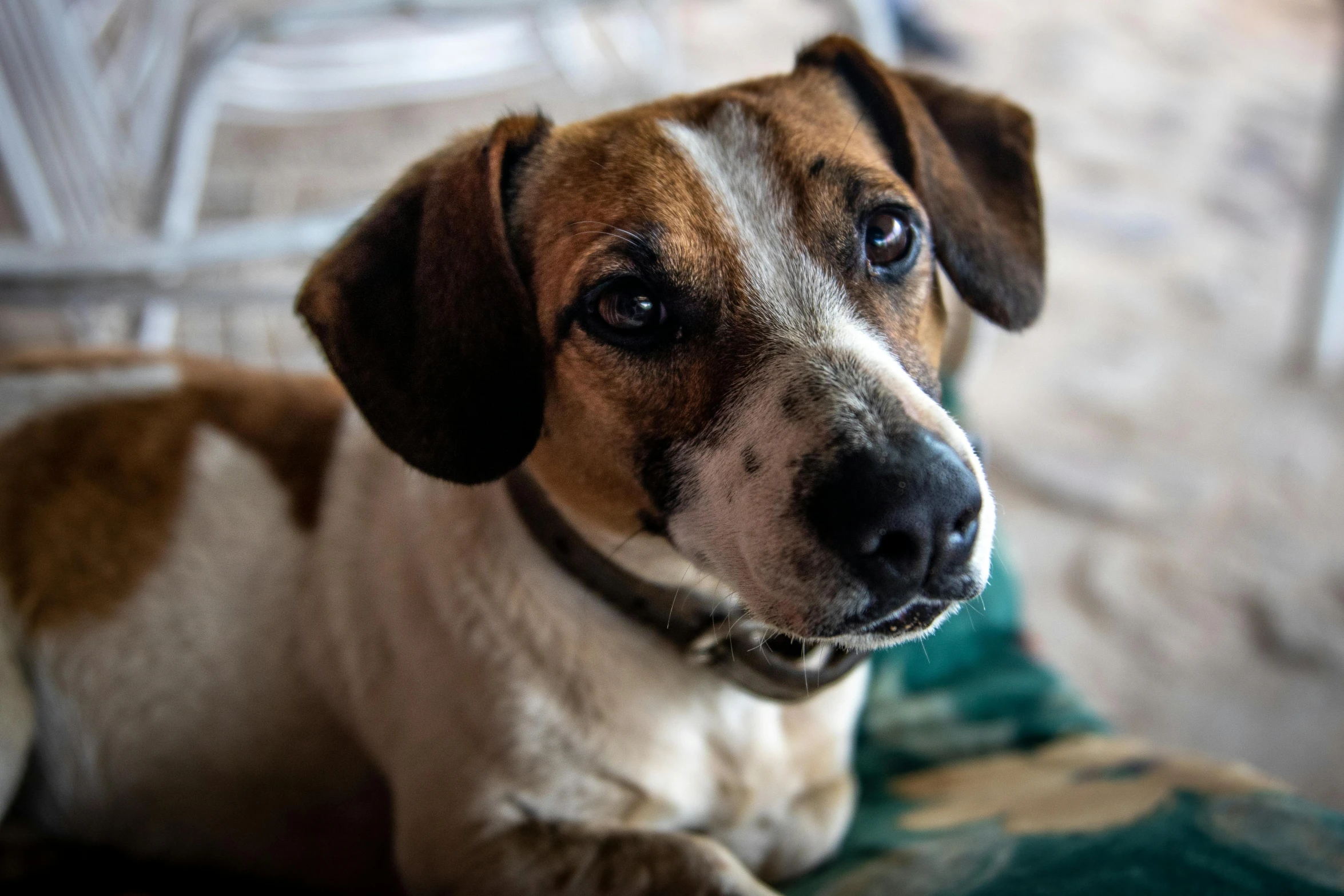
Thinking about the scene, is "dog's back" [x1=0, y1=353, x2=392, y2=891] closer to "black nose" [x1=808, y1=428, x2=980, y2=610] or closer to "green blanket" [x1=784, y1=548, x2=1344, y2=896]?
"green blanket" [x1=784, y1=548, x2=1344, y2=896]

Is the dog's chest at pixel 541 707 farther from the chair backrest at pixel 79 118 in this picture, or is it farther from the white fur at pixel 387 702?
the chair backrest at pixel 79 118

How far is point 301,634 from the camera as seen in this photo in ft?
6.02

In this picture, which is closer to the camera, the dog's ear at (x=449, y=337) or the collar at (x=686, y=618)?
the dog's ear at (x=449, y=337)

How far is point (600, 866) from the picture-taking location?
Result: 1.45 m

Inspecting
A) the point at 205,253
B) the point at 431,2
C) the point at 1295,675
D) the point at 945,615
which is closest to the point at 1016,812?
the point at 945,615

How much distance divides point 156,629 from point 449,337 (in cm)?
90

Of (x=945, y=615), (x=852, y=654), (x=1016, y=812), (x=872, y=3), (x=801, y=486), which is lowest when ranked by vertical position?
(x=1016, y=812)

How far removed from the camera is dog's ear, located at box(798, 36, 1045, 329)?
4.91 ft

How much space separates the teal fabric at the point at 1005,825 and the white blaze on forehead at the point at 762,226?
0.53 meters

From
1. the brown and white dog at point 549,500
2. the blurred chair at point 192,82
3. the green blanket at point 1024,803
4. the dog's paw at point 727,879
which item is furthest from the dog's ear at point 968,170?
the blurred chair at point 192,82

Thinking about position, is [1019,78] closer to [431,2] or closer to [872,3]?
[872,3]

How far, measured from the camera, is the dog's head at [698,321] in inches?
46.3

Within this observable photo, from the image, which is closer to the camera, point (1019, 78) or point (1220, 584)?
point (1220, 584)

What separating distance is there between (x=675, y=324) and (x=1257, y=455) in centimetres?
289
